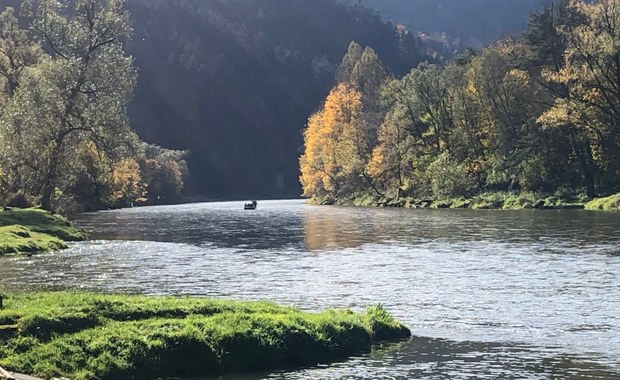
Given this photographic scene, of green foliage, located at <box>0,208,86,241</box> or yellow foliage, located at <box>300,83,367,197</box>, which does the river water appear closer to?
green foliage, located at <box>0,208,86,241</box>

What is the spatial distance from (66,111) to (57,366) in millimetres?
59783

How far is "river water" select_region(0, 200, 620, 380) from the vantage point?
23750 millimetres

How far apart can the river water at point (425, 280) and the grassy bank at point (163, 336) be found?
39.8 inches

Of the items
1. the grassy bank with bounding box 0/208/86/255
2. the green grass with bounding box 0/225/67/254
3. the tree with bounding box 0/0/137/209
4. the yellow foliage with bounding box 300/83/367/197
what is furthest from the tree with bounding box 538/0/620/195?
the green grass with bounding box 0/225/67/254

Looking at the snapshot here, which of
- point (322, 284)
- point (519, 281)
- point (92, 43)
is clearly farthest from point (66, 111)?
point (519, 281)

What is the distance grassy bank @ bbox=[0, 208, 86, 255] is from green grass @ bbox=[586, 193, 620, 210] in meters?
62.6

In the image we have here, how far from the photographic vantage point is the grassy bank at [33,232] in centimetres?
5504

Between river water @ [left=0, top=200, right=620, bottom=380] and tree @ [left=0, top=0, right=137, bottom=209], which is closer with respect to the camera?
river water @ [left=0, top=200, right=620, bottom=380]

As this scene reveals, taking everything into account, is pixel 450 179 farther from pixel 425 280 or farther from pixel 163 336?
pixel 163 336

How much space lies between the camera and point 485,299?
34375 mm

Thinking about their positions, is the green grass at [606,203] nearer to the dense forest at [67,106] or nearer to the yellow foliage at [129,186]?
the dense forest at [67,106]

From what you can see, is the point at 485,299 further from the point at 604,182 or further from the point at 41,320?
the point at 604,182

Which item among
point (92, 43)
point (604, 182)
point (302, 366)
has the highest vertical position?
point (92, 43)

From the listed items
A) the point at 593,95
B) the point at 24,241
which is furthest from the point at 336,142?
the point at 24,241
